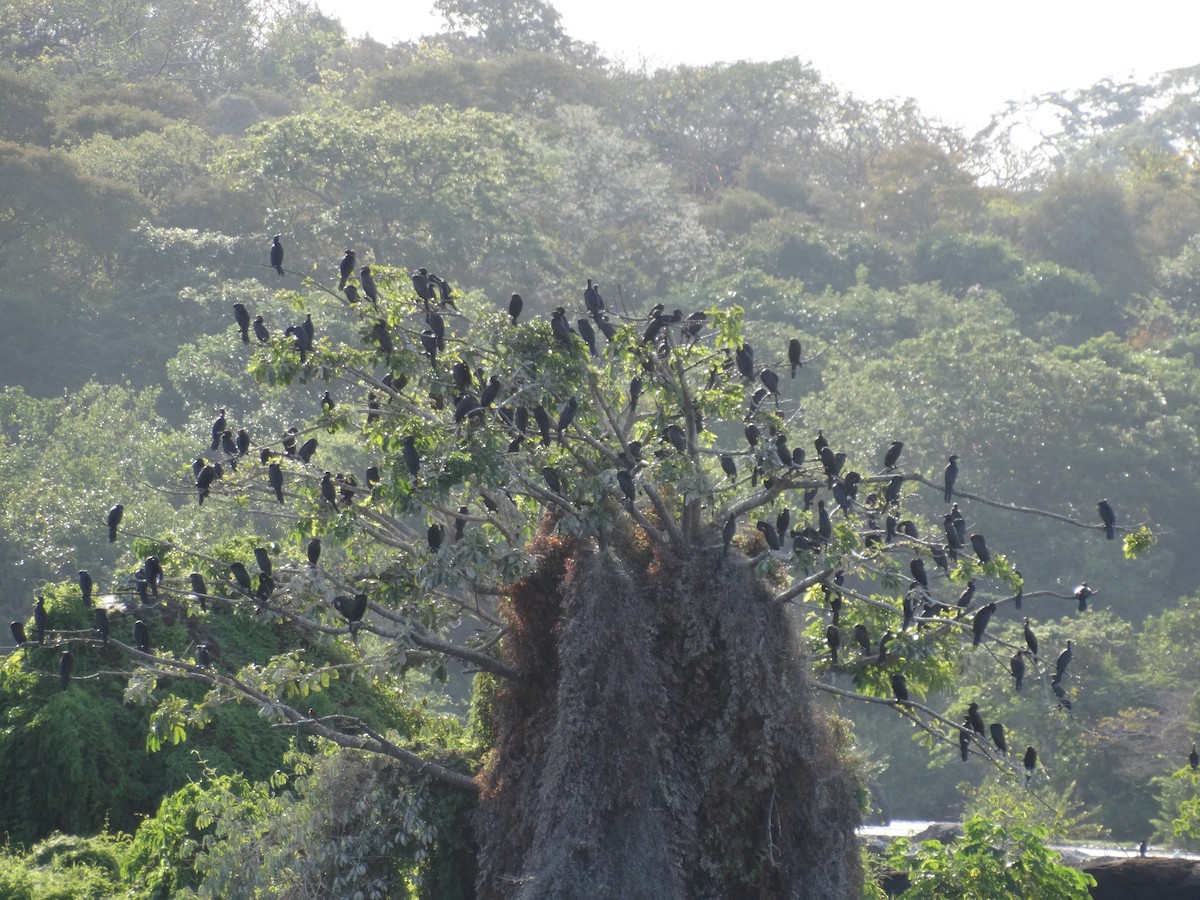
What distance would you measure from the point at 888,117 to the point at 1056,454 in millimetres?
18494

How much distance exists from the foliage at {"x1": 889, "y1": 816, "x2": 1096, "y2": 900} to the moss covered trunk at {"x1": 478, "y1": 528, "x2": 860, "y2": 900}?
41.9 inches

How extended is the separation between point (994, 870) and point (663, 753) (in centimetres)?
237

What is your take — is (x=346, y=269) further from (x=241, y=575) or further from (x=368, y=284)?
(x=241, y=575)

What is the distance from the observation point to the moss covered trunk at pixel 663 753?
7.15 meters

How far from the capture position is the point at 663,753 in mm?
7406

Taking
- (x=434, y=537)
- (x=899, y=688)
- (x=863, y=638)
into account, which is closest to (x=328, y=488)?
(x=434, y=537)

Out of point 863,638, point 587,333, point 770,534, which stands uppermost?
point 587,333

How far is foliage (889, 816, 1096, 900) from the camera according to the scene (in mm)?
8250

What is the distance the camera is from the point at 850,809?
25.2 ft

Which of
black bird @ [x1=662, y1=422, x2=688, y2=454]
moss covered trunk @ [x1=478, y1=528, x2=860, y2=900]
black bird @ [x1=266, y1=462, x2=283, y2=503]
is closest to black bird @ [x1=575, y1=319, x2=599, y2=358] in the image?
black bird @ [x1=662, y1=422, x2=688, y2=454]

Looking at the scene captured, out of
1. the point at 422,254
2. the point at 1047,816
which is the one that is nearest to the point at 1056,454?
the point at 1047,816

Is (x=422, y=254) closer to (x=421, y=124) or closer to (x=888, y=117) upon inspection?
(x=421, y=124)

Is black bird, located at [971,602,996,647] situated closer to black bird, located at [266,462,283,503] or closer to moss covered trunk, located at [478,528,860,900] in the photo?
moss covered trunk, located at [478,528,860,900]

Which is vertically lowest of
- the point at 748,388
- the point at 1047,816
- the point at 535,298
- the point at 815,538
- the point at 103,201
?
the point at 1047,816
